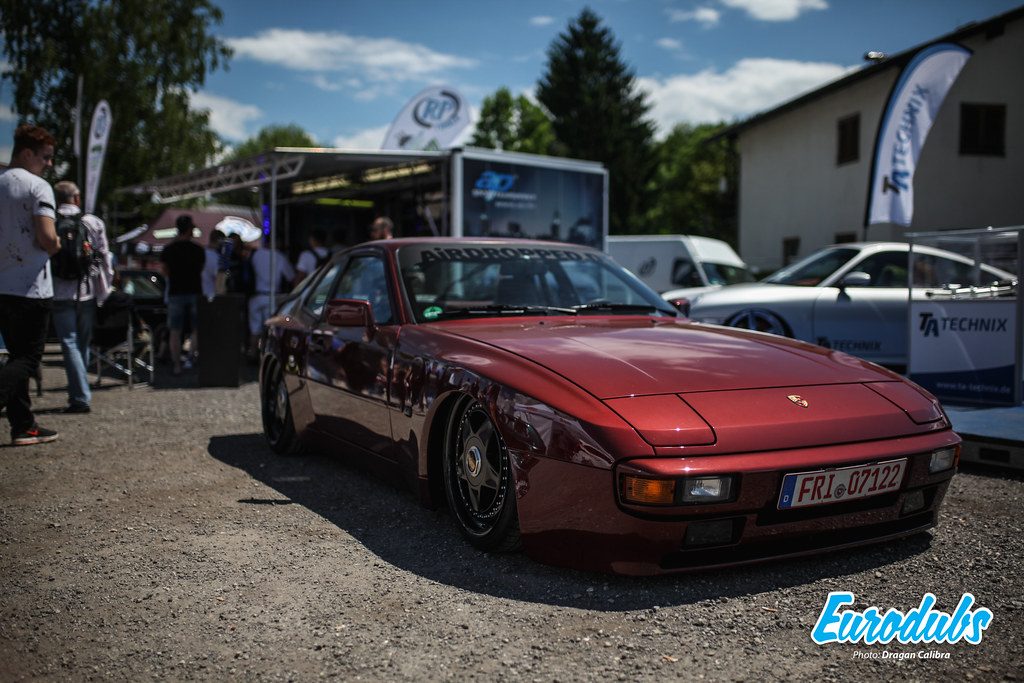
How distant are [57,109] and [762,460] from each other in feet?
99.7

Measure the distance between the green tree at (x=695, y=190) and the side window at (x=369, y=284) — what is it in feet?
117

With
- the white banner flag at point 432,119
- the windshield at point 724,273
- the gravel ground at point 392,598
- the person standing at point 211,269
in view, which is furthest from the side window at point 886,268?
the white banner flag at point 432,119

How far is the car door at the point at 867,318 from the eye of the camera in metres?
8.39

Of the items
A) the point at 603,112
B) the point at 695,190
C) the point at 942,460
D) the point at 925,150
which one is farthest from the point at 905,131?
the point at 695,190

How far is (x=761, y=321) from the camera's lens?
Result: 8.91 meters

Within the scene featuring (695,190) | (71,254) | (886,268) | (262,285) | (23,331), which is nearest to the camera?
(23,331)

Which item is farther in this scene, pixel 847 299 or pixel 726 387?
pixel 847 299

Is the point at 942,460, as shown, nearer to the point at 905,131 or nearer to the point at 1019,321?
the point at 1019,321

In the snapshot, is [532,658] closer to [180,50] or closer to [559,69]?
[180,50]

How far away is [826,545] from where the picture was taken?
3.02 meters

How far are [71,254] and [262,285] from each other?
4.08 meters

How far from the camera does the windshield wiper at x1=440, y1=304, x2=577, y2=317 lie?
423 centimetres

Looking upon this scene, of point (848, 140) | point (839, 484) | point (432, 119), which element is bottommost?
point (839, 484)

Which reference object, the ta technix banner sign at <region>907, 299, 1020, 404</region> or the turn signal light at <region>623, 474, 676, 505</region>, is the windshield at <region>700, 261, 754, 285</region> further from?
the turn signal light at <region>623, 474, 676, 505</region>
